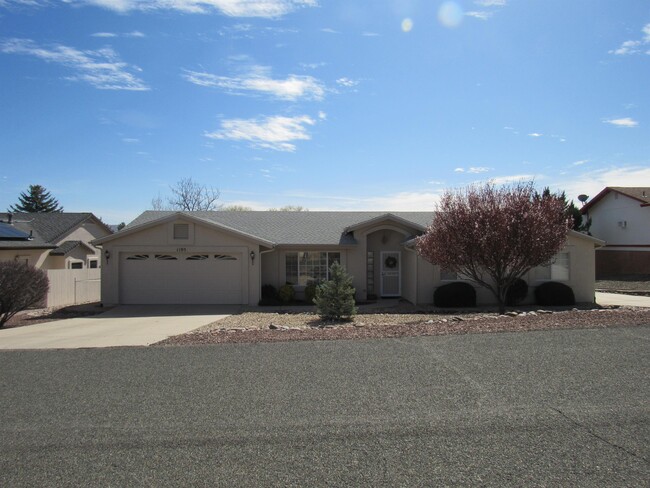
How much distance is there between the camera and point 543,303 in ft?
64.7

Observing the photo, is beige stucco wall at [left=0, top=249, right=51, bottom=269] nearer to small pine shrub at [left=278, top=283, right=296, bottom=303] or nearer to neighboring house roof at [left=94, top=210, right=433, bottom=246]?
neighboring house roof at [left=94, top=210, right=433, bottom=246]

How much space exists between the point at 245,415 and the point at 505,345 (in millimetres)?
5172

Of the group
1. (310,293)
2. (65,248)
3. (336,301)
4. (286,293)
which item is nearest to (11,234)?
(65,248)

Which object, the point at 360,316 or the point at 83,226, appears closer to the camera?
the point at 360,316

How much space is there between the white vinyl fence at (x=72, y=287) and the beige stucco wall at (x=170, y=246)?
264 cm

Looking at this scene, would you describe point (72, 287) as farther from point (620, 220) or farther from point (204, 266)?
point (620, 220)

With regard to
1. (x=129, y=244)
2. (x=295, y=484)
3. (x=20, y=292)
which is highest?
(x=129, y=244)

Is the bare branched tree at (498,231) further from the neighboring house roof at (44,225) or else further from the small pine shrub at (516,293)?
the neighboring house roof at (44,225)

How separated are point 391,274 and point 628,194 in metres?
19.9

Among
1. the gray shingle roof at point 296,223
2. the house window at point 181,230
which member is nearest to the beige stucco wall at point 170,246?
the house window at point 181,230

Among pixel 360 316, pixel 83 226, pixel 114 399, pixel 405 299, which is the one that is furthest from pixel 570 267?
pixel 83 226

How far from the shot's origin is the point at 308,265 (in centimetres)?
2219

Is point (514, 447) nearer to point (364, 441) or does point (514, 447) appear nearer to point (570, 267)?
point (364, 441)

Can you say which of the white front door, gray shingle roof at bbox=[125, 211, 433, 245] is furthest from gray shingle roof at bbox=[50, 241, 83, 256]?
the white front door
